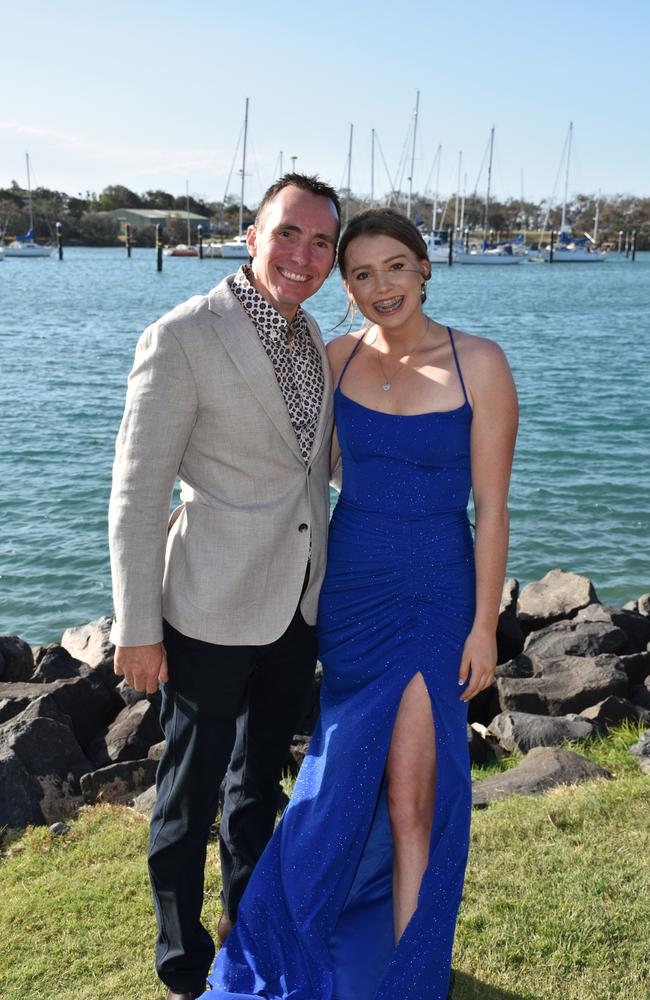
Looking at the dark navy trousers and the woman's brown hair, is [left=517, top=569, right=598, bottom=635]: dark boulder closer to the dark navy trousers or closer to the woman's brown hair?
the dark navy trousers

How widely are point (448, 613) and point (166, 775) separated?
0.99 meters

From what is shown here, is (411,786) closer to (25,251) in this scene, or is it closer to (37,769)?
(37,769)

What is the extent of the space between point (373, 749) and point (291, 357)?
3.94 ft

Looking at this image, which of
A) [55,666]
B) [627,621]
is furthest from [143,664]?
[627,621]

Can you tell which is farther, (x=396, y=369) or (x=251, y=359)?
(x=396, y=369)

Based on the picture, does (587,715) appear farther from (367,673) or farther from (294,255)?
(294,255)

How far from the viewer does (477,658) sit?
3.04 metres

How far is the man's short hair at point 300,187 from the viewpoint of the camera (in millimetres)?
3129

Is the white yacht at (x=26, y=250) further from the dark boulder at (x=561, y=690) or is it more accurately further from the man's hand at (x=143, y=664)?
the man's hand at (x=143, y=664)

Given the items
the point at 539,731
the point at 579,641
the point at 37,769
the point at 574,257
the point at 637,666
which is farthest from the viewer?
the point at 574,257

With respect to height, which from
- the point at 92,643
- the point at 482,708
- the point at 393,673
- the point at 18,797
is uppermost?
the point at 393,673

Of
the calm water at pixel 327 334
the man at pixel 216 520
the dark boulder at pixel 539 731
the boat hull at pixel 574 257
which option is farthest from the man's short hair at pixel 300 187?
the boat hull at pixel 574 257

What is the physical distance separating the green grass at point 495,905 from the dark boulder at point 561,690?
5.88 feet

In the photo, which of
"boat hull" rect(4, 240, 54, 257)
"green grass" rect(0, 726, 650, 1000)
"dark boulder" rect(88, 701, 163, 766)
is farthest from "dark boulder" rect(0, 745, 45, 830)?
"boat hull" rect(4, 240, 54, 257)
